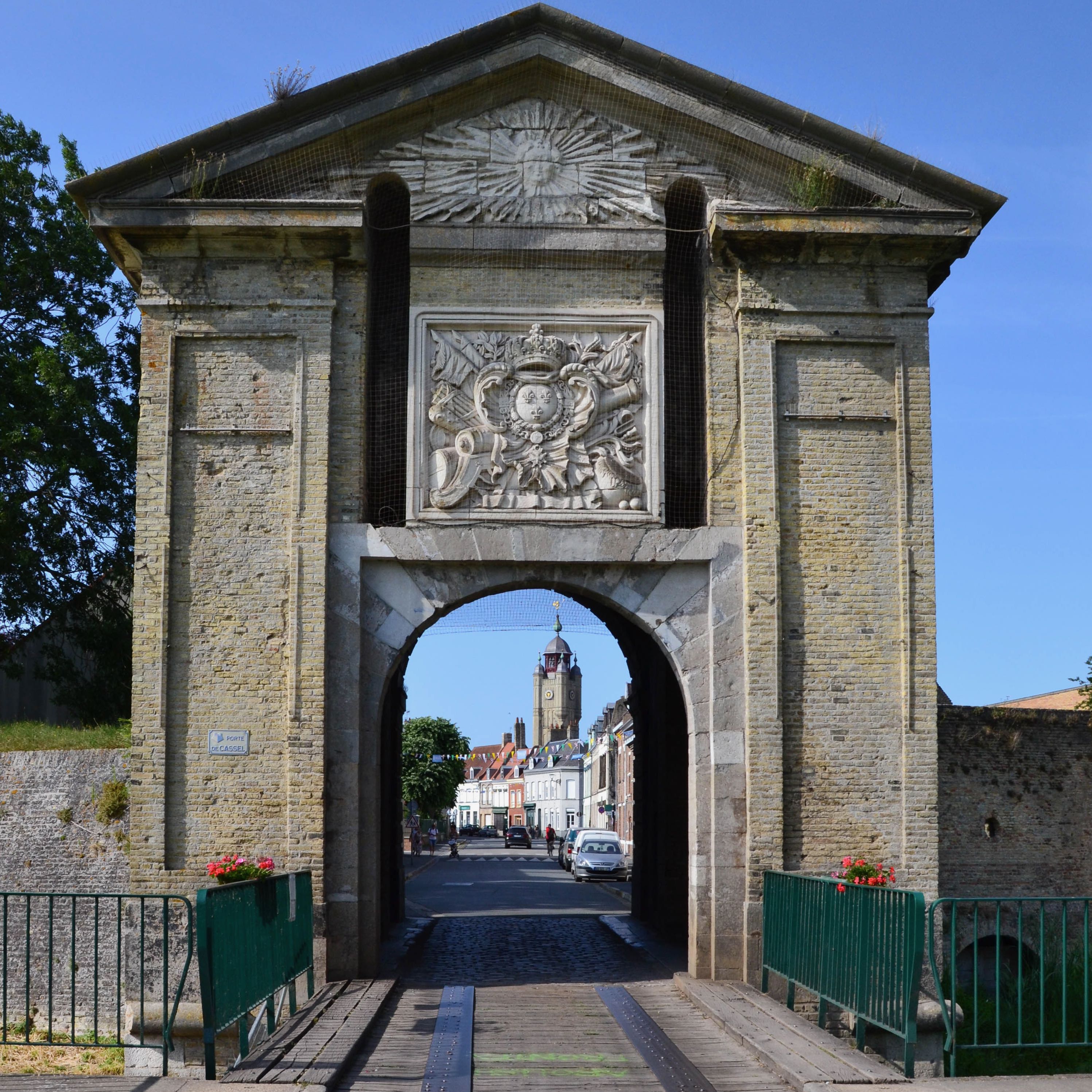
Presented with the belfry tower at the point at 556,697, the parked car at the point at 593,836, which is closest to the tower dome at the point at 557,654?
the belfry tower at the point at 556,697

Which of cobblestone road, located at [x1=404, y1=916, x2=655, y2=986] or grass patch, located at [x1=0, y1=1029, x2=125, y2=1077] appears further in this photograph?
cobblestone road, located at [x1=404, y1=916, x2=655, y2=986]

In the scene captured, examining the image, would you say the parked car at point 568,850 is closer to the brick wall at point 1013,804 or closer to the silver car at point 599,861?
the silver car at point 599,861

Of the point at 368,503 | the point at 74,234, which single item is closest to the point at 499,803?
the point at 74,234

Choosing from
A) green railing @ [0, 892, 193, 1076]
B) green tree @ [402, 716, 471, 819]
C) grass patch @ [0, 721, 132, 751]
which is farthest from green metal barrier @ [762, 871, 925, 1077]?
green tree @ [402, 716, 471, 819]

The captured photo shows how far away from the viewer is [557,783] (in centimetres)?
11269

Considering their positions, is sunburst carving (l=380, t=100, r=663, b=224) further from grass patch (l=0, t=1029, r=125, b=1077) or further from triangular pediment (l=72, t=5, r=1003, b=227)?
grass patch (l=0, t=1029, r=125, b=1077)

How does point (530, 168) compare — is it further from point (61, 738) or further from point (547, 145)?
point (61, 738)

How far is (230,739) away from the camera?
498 inches

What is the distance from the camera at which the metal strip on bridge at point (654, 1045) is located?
8383 millimetres

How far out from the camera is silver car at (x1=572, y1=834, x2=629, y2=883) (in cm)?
3634

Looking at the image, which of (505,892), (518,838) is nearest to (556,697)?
(518,838)

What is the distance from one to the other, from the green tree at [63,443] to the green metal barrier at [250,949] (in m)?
12.3

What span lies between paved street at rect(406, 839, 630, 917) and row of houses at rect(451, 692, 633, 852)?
245 inches

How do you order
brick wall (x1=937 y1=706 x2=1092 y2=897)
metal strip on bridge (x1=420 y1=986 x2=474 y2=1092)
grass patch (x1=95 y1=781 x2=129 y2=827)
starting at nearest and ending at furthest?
1. metal strip on bridge (x1=420 y1=986 x2=474 y2=1092)
2. grass patch (x1=95 y1=781 x2=129 y2=827)
3. brick wall (x1=937 y1=706 x2=1092 y2=897)
